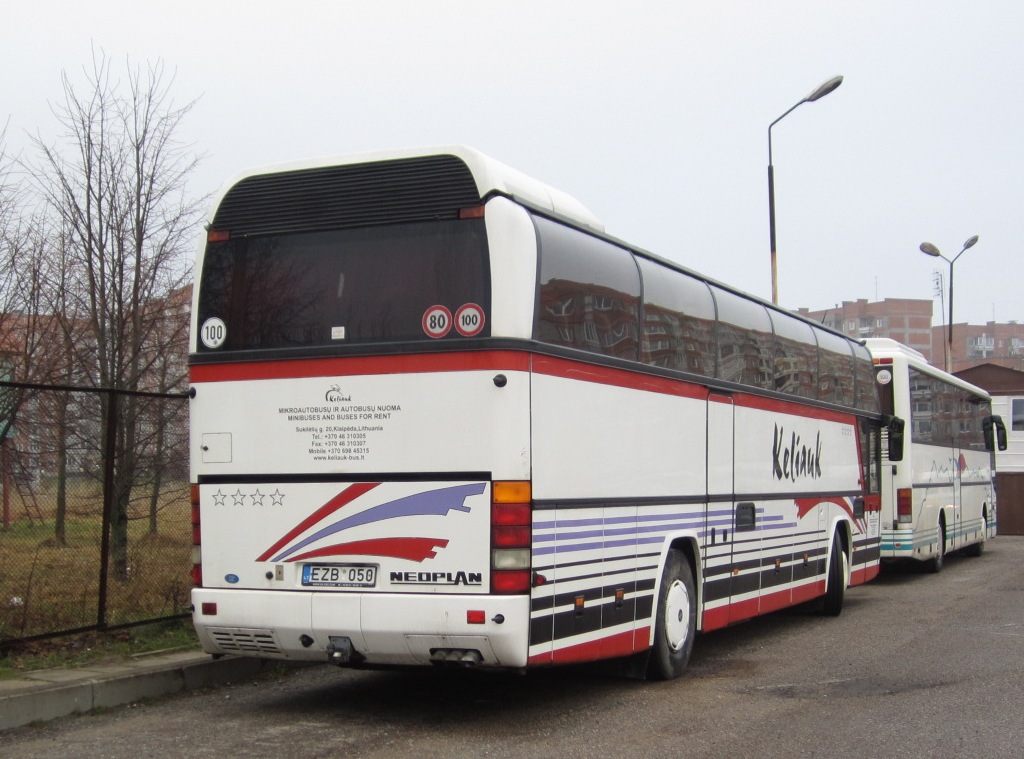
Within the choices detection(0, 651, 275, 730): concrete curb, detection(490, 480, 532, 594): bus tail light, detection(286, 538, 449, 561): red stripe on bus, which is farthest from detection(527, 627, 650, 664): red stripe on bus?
detection(0, 651, 275, 730): concrete curb

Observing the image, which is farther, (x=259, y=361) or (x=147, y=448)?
(x=147, y=448)

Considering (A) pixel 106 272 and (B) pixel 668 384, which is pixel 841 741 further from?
(A) pixel 106 272

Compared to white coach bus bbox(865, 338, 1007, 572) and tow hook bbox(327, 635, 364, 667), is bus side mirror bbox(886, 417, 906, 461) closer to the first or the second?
white coach bus bbox(865, 338, 1007, 572)

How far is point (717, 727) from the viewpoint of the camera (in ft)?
26.2

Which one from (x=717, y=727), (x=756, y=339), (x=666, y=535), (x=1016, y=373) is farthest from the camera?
(x=1016, y=373)

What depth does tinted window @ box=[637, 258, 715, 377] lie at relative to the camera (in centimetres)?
974

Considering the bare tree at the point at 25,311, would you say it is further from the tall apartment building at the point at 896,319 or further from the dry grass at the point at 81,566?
the tall apartment building at the point at 896,319

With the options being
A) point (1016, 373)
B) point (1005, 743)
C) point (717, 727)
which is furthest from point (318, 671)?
point (1016, 373)

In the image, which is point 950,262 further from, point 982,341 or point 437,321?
point 982,341

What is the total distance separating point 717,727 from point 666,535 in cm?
212

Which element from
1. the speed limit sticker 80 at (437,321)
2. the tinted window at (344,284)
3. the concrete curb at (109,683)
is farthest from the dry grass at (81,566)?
the speed limit sticker 80 at (437,321)

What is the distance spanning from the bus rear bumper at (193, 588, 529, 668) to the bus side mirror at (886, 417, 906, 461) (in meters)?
11.2

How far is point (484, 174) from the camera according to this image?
7.90 metres

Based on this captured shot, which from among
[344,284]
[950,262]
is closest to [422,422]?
[344,284]
